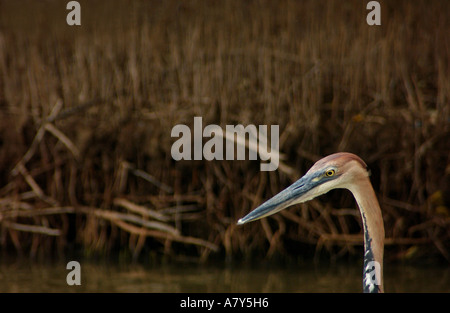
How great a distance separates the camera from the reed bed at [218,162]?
7.07 metres

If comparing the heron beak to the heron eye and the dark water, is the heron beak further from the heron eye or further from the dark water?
the dark water

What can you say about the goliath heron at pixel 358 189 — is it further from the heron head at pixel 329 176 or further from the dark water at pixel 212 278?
the dark water at pixel 212 278

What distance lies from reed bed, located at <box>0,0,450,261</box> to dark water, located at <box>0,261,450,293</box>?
29cm

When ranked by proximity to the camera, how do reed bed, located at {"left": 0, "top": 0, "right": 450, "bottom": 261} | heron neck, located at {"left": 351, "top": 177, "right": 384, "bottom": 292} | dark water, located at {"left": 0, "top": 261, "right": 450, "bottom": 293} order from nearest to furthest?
heron neck, located at {"left": 351, "top": 177, "right": 384, "bottom": 292} < dark water, located at {"left": 0, "top": 261, "right": 450, "bottom": 293} < reed bed, located at {"left": 0, "top": 0, "right": 450, "bottom": 261}

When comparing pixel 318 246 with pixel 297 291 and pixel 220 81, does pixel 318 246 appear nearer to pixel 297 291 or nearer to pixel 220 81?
pixel 297 291

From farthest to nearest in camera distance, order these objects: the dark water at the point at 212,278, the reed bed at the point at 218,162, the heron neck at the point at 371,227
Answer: the reed bed at the point at 218,162 → the dark water at the point at 212,278 → the heron neck at the point at 371,227

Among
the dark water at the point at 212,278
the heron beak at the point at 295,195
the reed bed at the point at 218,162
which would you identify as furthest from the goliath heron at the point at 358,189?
the reed bed at the point at 218,162

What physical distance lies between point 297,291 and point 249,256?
995 millimetres

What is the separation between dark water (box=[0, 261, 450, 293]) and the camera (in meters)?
6.18

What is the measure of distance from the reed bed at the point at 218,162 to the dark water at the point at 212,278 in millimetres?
295

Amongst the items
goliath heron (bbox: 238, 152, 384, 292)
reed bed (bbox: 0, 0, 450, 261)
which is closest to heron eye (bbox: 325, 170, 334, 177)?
goliath heron (bbox: 238, 152, 384, 292)

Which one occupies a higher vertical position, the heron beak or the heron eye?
the heron eye

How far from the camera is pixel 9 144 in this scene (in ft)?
24.6

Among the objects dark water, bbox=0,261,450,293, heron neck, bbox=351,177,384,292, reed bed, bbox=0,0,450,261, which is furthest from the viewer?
reed bed, bbox=0,0,450,261
